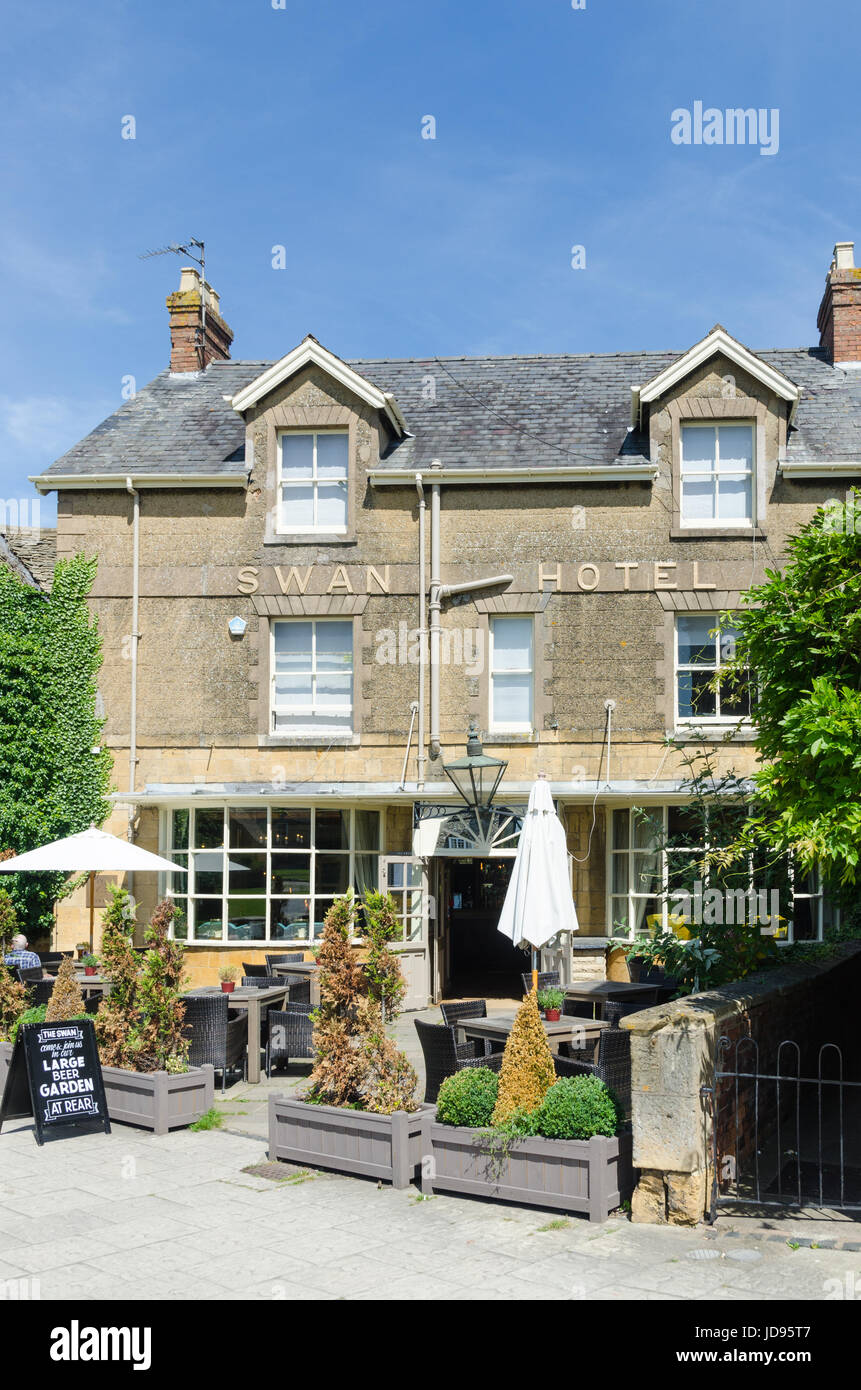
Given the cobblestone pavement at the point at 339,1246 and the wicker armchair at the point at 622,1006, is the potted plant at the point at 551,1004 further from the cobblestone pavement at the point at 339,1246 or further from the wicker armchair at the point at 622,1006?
the cobblestone pavement at the point at 339,1246

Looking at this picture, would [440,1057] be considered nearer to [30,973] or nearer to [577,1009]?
[577,1009]

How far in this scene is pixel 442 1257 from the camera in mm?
6965

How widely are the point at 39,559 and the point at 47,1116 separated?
54.2 ft

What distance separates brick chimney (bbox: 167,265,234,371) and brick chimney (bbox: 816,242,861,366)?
38.0ft

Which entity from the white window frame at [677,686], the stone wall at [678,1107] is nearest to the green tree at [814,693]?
the stone wall at [678,1107]

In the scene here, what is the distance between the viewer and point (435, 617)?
19266 mm

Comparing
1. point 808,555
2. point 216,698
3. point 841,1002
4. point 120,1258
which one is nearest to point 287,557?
point 216,698

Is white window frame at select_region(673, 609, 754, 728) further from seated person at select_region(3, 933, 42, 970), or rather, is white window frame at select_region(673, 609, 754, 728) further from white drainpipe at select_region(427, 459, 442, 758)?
seated person at select_region(3, 933, 42, 970)

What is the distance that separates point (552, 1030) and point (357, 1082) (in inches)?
98.6

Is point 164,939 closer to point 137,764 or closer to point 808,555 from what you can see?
point 808,555

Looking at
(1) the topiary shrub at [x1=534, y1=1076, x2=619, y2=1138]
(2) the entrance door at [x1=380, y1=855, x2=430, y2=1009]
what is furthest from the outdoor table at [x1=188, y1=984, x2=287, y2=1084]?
(1) the topiary shrub at [x1=534, y1=1076, x2=619, y2=1138]

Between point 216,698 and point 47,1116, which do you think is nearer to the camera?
point 47,1116

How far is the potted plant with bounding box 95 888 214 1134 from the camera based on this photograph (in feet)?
34.3

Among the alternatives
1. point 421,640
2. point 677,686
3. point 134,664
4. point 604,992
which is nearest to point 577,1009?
point 604,992
